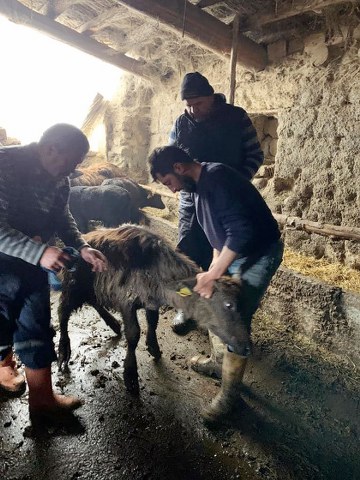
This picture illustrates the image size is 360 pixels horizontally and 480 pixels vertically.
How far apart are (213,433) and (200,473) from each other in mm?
397

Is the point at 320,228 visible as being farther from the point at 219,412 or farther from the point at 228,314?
the point at 219,412

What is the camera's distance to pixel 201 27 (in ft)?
16.4

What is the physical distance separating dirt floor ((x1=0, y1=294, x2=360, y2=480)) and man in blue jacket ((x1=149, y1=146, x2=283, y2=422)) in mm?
317

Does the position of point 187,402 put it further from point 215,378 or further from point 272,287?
point 272,287

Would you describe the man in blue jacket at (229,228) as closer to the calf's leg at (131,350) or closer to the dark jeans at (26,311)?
the calf's leg at (131,350)

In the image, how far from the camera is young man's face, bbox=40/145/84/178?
2.49 m

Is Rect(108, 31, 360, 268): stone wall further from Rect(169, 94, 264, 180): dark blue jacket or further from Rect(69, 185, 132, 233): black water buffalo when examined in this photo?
Rect(69, 185, 132, 233): black water buffalo

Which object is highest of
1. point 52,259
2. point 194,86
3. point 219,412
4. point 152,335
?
point 194,86

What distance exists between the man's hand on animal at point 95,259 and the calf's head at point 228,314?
2.29ft

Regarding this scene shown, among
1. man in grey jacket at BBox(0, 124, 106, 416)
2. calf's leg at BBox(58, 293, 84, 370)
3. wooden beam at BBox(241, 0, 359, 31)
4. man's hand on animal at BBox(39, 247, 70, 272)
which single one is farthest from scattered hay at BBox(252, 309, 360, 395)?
wooden beam at BBox(241, 0, 359, 31)

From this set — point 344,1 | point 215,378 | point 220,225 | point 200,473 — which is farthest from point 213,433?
point 344,1

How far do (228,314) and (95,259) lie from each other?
1.22m

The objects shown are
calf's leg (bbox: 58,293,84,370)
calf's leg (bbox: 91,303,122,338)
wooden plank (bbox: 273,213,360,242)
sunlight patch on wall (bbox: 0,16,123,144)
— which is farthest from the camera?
sunlight patch on wall (bbox: 0,16,123,144)

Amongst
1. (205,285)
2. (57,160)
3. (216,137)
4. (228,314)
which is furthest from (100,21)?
(228,314)
